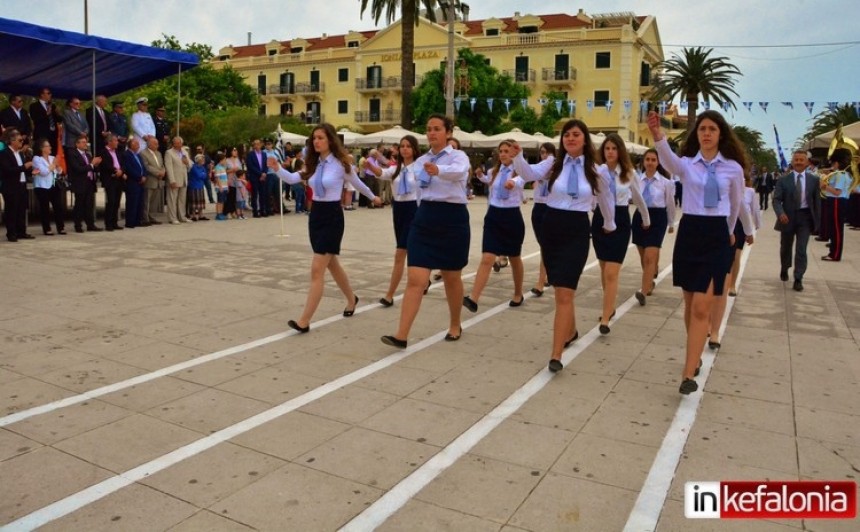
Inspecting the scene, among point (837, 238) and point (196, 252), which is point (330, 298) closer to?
point (196, 252)

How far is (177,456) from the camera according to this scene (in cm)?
398

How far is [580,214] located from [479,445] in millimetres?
2419

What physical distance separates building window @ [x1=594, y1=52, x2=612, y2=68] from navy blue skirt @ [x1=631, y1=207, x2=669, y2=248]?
5371 cm

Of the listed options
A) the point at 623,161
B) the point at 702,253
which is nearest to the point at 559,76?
the point at 623,161

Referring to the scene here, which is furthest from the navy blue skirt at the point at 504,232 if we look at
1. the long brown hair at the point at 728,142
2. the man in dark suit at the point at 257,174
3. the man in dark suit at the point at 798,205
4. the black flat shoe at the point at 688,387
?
the man in dark suit at the point at 257,174

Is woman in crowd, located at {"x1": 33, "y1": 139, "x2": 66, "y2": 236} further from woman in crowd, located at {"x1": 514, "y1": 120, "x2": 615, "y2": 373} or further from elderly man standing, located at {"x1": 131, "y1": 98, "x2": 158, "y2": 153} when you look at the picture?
woman in crowd, located at {"x1": 514, "y1": 120, "x2": 615, "y2": 373}

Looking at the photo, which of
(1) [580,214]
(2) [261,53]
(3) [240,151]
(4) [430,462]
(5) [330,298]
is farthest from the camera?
(2) [261,53]

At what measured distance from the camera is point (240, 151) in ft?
76.4

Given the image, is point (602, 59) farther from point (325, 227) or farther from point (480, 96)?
point (325, 227)

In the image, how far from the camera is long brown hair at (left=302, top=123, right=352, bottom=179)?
7.16 meters

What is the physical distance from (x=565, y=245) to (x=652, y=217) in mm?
3587

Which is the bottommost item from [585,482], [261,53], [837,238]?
[585,482]

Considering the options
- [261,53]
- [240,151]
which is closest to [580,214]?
[240,151]

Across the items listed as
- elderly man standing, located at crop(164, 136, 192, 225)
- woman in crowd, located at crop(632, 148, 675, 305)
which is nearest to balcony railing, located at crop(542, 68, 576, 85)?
elderly man standing, located at crop(164, 136, 192, 225)
